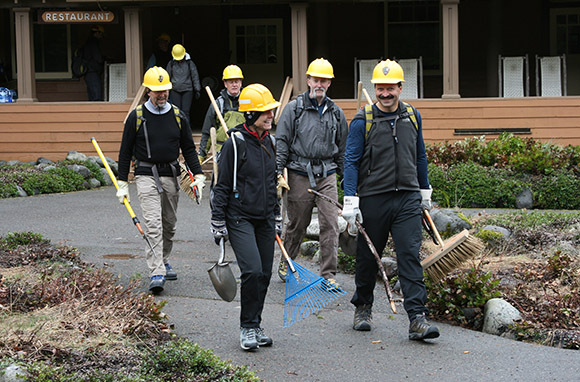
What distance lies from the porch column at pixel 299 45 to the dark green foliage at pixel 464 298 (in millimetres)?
10798

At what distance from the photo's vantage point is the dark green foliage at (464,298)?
6938 millimetres

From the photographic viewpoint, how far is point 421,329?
6188mm

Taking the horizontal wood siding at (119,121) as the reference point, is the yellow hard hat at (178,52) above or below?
above

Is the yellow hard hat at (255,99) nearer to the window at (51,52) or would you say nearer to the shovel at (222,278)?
the shovel at (222,278)

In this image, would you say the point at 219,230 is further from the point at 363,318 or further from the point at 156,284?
the point at 156,284

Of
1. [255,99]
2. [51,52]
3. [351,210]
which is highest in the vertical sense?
[51,52]

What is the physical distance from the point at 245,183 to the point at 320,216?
65.7 inches

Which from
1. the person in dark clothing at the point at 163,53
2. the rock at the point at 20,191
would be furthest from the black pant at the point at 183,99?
the rock at the point at 20,191

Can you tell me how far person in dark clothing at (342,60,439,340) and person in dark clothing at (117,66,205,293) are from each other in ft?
6.99

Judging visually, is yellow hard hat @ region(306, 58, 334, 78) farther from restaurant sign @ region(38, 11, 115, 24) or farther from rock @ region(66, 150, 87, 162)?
restaurant sign @ region(38, 11, 115, 24)

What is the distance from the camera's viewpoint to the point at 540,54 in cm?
1967

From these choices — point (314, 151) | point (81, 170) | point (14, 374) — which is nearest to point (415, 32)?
point (81, 170)

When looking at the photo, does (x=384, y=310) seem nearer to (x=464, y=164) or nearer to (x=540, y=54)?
(x=464, y=164)

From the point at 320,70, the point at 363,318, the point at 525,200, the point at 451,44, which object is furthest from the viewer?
the point at 451,44
